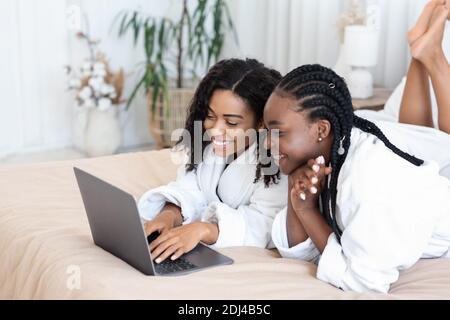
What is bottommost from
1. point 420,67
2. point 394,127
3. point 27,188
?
point 27,188

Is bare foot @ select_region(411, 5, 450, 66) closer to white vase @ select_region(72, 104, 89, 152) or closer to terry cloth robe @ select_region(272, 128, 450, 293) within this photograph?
terry cloth robe @ select_region(272, 128, 450, 293)

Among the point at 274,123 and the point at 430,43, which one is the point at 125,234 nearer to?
the point at 274,123

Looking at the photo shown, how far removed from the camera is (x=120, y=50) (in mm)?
3879

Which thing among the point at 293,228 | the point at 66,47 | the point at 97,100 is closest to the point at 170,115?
the point at 97,100

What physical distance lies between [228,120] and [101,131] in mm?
2259

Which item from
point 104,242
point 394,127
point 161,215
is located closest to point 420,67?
point 394,127

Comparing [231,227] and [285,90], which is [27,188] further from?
[285,90]

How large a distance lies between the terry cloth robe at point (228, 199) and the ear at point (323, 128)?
0.26m

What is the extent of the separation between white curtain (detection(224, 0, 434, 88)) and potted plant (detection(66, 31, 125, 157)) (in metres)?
0.80

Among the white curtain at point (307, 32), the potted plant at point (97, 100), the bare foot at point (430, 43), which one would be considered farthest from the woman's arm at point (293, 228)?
the potted plant at point (97, 100)

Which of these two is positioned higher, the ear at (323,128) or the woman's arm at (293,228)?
the ear at (323,128)

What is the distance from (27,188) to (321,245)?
89 centimetres

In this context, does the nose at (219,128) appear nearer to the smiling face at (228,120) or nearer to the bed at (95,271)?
the smiling face at (228,120)

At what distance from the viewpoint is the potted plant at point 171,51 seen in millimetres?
3568
